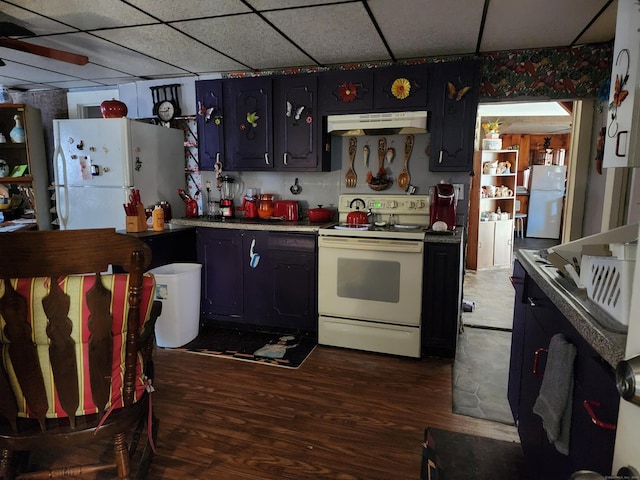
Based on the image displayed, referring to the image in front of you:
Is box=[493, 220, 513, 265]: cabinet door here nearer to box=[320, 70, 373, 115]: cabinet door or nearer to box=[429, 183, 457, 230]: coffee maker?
box=[429, 183, 457, 230]: coffee maker

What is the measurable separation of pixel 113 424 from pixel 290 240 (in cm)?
195

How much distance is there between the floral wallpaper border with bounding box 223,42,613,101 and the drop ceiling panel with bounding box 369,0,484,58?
0.67 feet

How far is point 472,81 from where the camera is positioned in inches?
117

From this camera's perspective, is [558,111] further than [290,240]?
Yes

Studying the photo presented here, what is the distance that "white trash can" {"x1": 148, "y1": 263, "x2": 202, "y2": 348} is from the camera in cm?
303

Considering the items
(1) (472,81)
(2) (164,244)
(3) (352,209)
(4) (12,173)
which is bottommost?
(2) (164,244)

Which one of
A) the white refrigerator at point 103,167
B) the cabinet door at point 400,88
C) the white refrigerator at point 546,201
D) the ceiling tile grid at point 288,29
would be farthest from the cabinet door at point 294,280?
the white refrigerator at point 546,201

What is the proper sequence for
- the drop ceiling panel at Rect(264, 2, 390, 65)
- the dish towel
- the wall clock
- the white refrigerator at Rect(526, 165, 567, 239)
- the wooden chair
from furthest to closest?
the white refrigerator at Rect(526, 165, 567, 239) < the wall clock < the drop ceiling panel at Rect(264, 2, 390, 65) < the wooden chair < the dish towel

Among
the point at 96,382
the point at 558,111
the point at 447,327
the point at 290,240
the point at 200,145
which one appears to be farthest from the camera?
the point at 558,111

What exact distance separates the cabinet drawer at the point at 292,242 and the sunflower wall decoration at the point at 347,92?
3.65ft

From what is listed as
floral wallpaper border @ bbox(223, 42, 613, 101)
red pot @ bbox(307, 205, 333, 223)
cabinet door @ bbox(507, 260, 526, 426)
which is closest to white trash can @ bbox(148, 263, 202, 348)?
red pot @ bbox(307, 205, 333, 223)

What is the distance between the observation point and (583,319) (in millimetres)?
1020

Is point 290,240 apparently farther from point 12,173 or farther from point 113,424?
point 12,173

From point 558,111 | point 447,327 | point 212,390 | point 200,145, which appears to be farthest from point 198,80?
point 558,111
